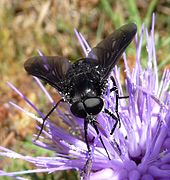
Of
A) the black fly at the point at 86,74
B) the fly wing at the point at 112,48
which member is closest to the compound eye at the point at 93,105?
the black fly at the point at 86,74

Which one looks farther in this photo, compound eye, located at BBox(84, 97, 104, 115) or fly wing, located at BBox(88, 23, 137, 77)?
fly wing, located at BBox(88, 23, 137, 77)

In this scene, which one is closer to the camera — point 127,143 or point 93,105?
point 93,105

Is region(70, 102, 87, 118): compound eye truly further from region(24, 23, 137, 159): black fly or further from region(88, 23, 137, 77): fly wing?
region(88, 23, 137, 77): fly wing

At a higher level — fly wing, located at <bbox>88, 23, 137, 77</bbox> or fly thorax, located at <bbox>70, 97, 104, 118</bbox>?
fly wing, located at <bbox>88, 23, 137, 77</bbox>

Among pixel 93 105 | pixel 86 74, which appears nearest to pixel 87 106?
pixel 93 105

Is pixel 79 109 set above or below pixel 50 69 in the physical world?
below

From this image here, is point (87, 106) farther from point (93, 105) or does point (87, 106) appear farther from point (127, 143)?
point (127, 143)

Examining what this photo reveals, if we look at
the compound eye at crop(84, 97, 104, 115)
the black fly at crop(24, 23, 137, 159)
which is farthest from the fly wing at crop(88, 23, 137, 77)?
Answer: the compound eye at crop(84, 97, 104, 115)

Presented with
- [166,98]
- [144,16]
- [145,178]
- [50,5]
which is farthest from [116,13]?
[145,178]
